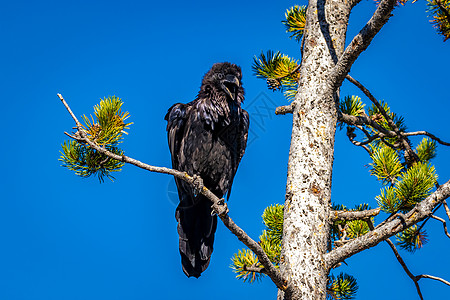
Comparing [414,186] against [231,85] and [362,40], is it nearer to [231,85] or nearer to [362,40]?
[362,40]

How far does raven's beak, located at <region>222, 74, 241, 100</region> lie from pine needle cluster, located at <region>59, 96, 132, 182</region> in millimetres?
1488

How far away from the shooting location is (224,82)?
4445mm

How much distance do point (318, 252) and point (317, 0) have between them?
6.47 ft

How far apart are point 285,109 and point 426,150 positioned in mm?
1590

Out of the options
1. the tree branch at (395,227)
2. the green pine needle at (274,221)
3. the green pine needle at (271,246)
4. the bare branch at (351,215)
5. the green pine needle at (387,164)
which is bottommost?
the tree branch at (395,227)

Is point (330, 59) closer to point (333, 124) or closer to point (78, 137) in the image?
point (333, 124)

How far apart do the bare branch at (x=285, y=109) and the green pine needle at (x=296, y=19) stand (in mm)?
1163

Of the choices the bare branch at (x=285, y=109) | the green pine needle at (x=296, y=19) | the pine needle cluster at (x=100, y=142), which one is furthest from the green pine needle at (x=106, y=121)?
the green pine needle at (x=296, y=19)

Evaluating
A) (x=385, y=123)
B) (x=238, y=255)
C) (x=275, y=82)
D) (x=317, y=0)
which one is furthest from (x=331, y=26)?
(x=238, y=255)

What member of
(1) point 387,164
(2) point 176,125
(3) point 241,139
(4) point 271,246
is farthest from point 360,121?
(2) point 176,125

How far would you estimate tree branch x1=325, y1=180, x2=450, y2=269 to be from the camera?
2.65m

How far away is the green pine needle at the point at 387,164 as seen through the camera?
365 cm

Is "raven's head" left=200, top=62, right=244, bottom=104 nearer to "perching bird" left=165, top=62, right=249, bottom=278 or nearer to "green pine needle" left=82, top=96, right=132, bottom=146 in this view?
"perching bird" left=165, top=62, right=249, bottom=278

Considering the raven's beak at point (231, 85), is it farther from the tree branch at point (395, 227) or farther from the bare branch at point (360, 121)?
the tree branch at point (395, 227)
